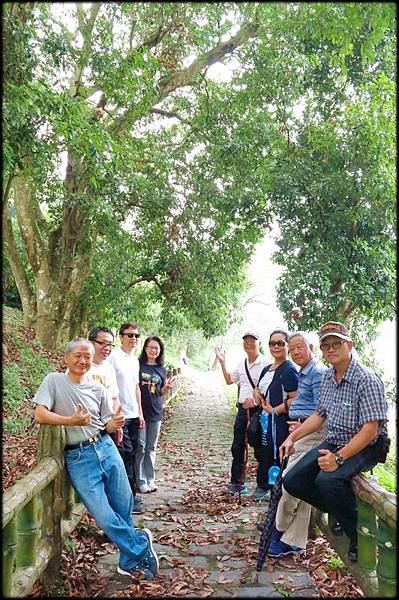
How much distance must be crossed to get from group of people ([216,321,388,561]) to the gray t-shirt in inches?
57.6

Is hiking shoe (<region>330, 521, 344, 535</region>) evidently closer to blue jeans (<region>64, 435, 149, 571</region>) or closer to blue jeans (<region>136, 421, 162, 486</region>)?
blue jeans (<region>64, 435, 149, 571</region>)

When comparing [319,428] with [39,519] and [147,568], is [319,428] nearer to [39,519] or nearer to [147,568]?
[147,568]

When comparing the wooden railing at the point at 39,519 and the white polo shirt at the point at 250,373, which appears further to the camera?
the white polo shirt at the point at 250,373

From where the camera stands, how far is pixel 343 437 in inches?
142

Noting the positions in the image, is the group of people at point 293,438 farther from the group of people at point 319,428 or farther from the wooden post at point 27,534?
the wooden post at point 27,534

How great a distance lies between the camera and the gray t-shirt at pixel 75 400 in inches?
146

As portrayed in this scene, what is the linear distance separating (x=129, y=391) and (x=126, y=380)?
0.14 meters

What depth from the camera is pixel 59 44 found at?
19.6ft

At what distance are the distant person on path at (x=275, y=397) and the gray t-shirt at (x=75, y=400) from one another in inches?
81.8

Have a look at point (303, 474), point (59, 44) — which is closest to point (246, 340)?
point (303, 474)

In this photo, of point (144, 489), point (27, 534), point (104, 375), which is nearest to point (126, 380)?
point (104, 375)

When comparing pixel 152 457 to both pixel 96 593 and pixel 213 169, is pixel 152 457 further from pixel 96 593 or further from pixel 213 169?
pixel 213 169

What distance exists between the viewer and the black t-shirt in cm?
619

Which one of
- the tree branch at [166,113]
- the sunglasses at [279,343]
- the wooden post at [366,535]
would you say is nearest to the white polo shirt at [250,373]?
the sunglasses at [279,343]
